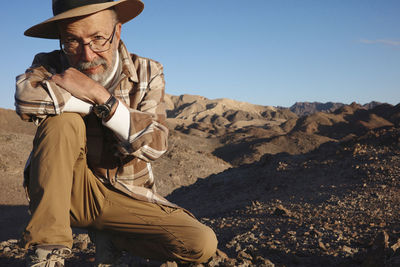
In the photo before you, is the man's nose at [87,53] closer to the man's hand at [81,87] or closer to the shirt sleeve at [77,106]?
the man's hand at [81,87]

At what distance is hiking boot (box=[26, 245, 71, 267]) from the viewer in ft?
5.66

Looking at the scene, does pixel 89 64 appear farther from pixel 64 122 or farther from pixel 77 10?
pixel 64 122

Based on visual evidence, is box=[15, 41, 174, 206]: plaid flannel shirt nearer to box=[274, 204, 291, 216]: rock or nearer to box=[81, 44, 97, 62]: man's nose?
box=[81, 44, 97, 62]: man's nose

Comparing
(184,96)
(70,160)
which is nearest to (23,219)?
(70,160)

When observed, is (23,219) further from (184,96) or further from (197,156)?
(184,96)

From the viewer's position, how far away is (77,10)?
2051 mm

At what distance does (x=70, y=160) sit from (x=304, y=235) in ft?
8.53

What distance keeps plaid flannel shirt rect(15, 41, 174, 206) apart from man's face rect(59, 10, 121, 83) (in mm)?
98

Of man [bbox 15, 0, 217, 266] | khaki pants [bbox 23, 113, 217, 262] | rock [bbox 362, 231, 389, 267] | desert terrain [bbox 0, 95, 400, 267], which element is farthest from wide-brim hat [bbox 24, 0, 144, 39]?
rock [bbox 362, 231, 389, 267]

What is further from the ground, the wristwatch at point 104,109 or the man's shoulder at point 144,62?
the man's shoulder at point 144,62

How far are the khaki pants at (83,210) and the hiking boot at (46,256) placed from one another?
29 millimetres

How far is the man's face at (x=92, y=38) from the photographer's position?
2137 millimetres

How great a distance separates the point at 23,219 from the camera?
24.4 feet

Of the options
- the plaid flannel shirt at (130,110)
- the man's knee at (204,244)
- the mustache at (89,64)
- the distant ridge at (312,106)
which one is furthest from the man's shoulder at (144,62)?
the distant ridge at (312,106)
